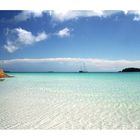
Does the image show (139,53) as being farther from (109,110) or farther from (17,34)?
(109,110)

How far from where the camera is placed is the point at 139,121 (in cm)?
→ 428

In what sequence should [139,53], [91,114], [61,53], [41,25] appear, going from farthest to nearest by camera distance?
[139,53], [61,53], [41,25], [91,114]

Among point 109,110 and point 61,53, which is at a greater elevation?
point 61,53

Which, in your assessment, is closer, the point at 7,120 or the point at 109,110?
the point at 7,120

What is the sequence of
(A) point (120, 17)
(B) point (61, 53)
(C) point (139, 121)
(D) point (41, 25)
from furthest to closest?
(B) point (61, 53) → (D) point (41, 25) → (A) point (120, 17) → (C) point (139, 121)

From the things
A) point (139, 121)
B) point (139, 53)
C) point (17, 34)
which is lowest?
point (139, 121)

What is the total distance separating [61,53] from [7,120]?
9.71 m

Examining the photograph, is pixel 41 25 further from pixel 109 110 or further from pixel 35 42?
pixel 109 110

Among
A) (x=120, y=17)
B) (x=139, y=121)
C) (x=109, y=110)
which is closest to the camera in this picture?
(x=139, y=121)

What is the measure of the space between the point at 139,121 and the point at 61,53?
9.85 meters
